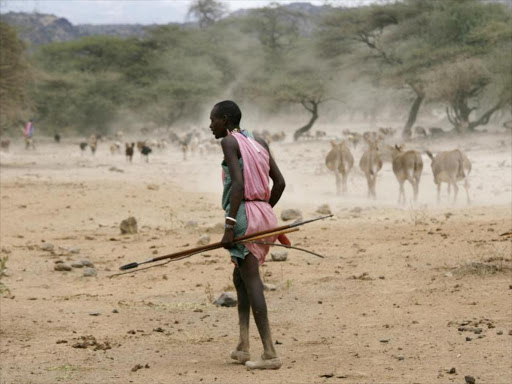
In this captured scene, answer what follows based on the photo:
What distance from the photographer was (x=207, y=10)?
267 ft

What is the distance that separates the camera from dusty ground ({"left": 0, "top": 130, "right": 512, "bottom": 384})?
540 centimetres

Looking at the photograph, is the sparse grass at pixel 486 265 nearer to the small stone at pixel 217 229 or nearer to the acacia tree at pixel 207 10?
the small stone at pixel 217 229

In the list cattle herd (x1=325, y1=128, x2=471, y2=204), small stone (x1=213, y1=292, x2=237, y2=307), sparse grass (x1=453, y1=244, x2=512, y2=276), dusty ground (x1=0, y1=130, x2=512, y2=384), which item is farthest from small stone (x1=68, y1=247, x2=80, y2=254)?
cattle herd (x1=325, y1=128, x2=471, y2=204)

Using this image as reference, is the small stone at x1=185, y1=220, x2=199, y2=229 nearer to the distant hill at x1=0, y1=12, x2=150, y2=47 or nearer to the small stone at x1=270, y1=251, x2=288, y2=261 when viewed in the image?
the small stone at x1=270, y1=251, x2=288, y2=261

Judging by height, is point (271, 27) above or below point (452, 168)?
above

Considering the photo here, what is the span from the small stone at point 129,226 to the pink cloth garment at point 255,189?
6984mm

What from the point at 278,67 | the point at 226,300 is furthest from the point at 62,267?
the point at 278,67

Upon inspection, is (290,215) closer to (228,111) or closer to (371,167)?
(371,167)

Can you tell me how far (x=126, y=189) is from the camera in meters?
18.0

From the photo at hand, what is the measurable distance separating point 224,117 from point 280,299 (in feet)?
9.19

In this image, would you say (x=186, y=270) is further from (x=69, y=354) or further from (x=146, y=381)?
(x=146, y=381)

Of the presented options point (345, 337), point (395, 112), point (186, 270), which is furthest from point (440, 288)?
point (395, 112)

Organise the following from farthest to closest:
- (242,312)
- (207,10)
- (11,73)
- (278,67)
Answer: (207,10) < (278,67) < (11,73) < (242,312)

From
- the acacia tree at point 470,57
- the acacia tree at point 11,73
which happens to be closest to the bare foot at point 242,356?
the acacia tree at point 11,73
